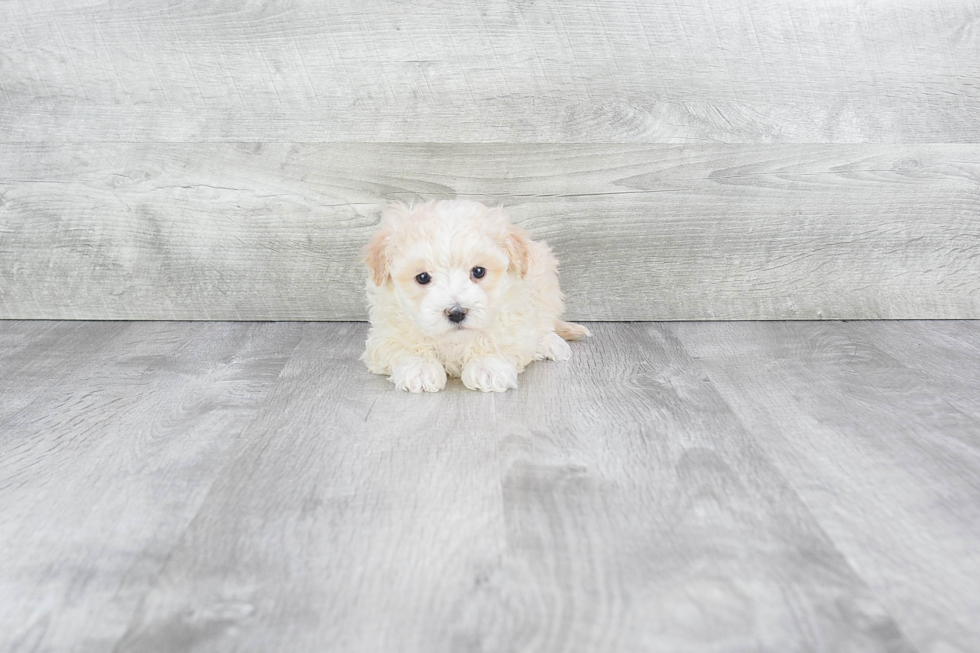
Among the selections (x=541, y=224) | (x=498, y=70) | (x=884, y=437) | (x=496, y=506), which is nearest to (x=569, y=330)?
(x=541, y=224)

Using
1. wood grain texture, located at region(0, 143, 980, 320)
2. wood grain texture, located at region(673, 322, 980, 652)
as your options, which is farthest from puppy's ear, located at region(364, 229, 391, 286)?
wood grain texture, located at region(673, 322, 980, 652)

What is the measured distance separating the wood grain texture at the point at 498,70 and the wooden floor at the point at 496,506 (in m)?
0.60

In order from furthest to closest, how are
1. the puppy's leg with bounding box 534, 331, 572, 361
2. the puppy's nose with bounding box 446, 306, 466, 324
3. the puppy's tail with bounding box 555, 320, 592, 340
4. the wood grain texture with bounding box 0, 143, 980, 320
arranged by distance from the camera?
the wood grain texture with bounding box 0, 143, 980, 320
the puppy's tail with bounding box 555, 320, 592, 340
the puppy's leg with bounding box 534, 331, 572, 361
the puppy's nose with bounding box 446, 306, 466, 324

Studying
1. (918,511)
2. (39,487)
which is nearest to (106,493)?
(39,487)

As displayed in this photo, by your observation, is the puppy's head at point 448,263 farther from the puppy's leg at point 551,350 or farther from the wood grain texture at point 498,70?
the wood grain texture at point 498,70

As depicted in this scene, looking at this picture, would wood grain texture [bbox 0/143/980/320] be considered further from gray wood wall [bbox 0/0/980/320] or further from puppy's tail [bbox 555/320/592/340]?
puppy's tail [bbox 555/320/592/340]

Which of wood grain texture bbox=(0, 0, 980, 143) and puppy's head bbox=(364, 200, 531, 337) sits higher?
wood grain texture bbox=(0, 0, 980, 143)

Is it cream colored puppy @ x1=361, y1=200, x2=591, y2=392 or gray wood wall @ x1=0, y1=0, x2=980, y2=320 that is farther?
gray wood wall @ x1=0, y1=0, x2=980, y2=320

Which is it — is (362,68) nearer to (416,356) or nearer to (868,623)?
(416,356)

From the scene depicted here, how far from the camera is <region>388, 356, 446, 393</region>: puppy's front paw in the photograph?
1.56 m

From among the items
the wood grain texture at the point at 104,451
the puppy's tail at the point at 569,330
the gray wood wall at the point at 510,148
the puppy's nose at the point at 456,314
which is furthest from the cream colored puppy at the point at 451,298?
the gray wood wall at the point at 510,148

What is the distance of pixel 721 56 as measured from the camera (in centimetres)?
195


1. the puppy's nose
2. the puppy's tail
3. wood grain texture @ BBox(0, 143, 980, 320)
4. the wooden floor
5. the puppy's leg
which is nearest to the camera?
the wooden floor

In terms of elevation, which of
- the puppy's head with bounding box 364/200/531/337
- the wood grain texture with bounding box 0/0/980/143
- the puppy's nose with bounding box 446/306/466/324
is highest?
the wood grain texture with bounding box 0/0/980/143
